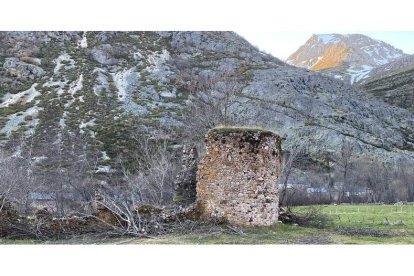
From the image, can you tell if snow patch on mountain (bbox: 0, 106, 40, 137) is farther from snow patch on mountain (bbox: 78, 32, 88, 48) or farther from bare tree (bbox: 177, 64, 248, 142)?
snow patch on mountain (bbox: 78, 32, 88, 48)

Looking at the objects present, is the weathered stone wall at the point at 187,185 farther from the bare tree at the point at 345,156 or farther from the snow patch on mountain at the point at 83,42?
the snow patch on mountain at the point at 83,42

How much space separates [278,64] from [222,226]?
240 ft

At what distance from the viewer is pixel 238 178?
16203 mm

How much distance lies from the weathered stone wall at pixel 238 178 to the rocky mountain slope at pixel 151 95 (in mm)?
28170

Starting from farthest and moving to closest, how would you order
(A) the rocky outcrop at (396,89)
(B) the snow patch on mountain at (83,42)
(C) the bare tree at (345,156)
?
(A) the rocky outcrop at (396,89), (B) the snow patch on mountain at (83,42), (C) the bare tree at (345,156)

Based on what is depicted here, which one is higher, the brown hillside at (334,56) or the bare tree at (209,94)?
the brown hillside at (334,56)

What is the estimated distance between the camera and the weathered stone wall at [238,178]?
16141 millimetres

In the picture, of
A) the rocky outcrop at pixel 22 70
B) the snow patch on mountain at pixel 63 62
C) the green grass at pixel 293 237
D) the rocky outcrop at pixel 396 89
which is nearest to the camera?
the green grass at pixel 293 237

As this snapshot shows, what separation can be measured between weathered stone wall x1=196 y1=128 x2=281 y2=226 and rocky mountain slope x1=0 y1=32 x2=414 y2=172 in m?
28.2

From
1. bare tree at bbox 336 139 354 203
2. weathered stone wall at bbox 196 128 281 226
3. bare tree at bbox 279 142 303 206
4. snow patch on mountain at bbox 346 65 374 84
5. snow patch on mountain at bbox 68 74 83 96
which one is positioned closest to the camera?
weathered stone wall at bbox 196 128 281 226

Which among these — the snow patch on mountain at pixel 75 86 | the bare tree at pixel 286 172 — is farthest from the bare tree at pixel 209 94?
the snow patch on mountain at pixel 75 86

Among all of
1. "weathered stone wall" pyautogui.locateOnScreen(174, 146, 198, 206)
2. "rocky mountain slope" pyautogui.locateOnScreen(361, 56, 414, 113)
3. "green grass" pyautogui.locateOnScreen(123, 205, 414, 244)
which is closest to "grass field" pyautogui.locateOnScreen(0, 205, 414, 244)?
"green grass" pyautogui.locateOnScreen(123, 205, 414, 244)

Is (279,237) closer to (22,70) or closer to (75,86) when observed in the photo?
(75,86)

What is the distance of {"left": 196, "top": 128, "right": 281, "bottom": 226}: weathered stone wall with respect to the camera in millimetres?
16141
